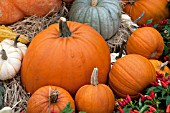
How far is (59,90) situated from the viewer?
309 centimetres

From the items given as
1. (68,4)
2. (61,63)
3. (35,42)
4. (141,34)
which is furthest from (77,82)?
(68,4)

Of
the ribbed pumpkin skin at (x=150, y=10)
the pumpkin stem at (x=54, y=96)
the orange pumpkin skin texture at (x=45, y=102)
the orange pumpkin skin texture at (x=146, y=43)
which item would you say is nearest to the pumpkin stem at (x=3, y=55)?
the orange pumpkin skin texture at (x=45, y=102)

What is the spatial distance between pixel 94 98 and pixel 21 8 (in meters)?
1.34

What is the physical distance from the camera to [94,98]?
304 cm

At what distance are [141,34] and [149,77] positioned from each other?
0.61 metres

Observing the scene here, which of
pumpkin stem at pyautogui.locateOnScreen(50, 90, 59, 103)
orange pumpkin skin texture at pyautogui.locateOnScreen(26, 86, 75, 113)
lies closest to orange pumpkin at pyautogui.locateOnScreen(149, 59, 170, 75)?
orange pumpkin skin texture at pyautogui.locateOnScreen(26, 86, 75, 113)

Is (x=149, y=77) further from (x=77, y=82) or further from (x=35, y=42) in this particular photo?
(x=35, y=42)

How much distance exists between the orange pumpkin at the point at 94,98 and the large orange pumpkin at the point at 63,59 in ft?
0.58

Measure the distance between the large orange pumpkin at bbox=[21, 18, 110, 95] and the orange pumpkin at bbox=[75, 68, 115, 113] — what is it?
18 cm

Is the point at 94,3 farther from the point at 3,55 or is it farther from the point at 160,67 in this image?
the point at 3,55

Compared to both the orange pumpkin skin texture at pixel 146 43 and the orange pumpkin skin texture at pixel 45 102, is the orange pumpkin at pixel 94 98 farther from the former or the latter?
the orange pumpkin skin texture at pixel 146 43

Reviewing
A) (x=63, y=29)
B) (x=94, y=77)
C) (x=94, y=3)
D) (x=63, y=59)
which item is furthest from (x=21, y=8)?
(x=94, y=77)

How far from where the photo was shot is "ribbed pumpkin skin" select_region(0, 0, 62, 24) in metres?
3.85

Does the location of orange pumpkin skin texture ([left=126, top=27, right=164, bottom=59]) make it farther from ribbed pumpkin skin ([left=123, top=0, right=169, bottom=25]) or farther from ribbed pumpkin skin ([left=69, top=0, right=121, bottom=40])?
ribbed pumpkin skin ([left=123, top=0, right=169, bottom=25])
